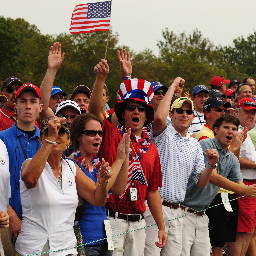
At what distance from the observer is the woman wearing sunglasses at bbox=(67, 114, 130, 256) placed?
11.6ft

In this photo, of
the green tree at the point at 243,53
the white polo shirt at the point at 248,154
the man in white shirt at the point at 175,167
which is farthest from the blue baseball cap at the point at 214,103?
the green tree at the point at 243,53

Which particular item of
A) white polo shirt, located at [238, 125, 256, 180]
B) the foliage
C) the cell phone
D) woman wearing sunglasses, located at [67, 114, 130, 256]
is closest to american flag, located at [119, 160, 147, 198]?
the cell phone

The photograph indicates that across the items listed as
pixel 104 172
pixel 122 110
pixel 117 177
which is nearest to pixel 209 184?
pixel 122 110

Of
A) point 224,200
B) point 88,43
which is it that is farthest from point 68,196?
point 88,43

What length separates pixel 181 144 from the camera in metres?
4.92

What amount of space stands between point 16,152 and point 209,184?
2630mm

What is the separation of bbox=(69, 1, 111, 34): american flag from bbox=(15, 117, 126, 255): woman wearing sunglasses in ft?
10.9

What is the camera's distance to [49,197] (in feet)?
10.3

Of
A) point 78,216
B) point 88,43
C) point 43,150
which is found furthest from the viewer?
point 88,43

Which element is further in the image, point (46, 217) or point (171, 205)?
point (171, 205)

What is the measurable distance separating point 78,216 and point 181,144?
6.00 feet

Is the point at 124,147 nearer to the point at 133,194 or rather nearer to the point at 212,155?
the point at 133,194

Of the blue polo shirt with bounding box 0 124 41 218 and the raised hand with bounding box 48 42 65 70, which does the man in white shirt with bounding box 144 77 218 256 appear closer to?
the raised hand with bounding box 48 42 65 70

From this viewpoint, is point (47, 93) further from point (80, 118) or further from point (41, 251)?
point (41, 251)
